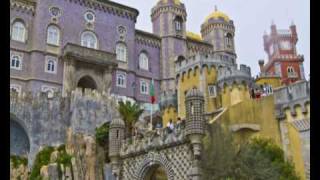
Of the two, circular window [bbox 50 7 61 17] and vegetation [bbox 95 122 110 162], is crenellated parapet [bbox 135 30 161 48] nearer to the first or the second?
circular window [bbox 50 7 61 17]

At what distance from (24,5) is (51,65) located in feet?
24.5

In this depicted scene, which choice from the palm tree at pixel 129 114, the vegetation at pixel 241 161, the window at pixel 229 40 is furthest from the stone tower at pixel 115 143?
the window at pixel 229 40

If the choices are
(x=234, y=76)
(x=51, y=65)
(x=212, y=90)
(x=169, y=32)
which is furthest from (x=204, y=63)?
(x=169, y=32)

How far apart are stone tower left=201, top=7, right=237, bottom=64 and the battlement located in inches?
1375

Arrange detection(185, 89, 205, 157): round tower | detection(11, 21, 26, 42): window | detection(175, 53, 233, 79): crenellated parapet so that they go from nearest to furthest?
detection(185, 89, 205, 157): round tower < detection(175, 53, 233, 79): crenellated parapet < detection(11, 21, 26, 42): window

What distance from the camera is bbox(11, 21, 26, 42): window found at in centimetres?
4238

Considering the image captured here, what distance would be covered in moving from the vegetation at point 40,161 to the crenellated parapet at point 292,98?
56.3 feet

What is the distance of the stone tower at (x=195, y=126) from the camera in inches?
795

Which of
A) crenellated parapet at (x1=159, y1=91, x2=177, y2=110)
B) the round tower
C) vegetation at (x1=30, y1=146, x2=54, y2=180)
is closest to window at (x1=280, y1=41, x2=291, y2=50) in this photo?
crenellated parapet at (x1=159, y1=91, x2=177, y2=110)

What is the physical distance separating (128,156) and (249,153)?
7.89 metres

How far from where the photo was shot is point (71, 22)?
45469mm

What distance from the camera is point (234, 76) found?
3159 centimetres

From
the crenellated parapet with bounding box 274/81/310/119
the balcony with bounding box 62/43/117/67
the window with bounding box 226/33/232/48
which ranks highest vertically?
the window with bounding box 226/33/232/48
